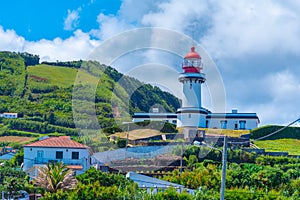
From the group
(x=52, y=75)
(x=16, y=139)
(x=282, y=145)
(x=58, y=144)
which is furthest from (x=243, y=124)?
(x=52, y=75)

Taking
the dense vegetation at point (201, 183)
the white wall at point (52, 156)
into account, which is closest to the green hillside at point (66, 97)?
the white wall at point (52, 156)

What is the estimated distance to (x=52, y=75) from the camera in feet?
387

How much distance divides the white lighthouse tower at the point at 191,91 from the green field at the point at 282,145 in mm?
6857

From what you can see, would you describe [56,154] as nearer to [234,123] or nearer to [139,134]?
[139,134]

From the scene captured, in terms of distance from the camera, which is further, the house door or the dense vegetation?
the house door

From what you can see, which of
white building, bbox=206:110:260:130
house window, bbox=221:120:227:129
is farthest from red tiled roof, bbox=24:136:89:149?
house window, bbox=221:120:227:129

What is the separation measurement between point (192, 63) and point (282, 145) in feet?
39.0

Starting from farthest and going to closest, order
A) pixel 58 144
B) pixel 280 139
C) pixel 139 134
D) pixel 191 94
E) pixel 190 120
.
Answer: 1. pixel 191 94
2. pixel 190 120
3. pixel 280 139
4. pixel 139 134
5. pixel 58 144

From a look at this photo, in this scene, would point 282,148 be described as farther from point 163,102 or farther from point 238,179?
point 163,102

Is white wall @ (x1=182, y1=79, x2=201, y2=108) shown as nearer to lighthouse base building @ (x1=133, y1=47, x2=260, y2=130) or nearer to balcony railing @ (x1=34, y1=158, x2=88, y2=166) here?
lighthouse base building @ (x1=133, y1=47, x2=260, y2=130)

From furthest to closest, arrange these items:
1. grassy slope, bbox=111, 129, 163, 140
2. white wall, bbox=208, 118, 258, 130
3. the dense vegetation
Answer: white wall, bbox=208, 118, 258, 130, grassy slope, bbox=111, 129, 163, 140, the dense vegetation

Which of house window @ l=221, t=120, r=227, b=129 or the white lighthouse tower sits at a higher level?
the white lighthouse tower

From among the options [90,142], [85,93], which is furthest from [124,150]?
[85,93]

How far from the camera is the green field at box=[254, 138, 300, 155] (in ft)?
163
